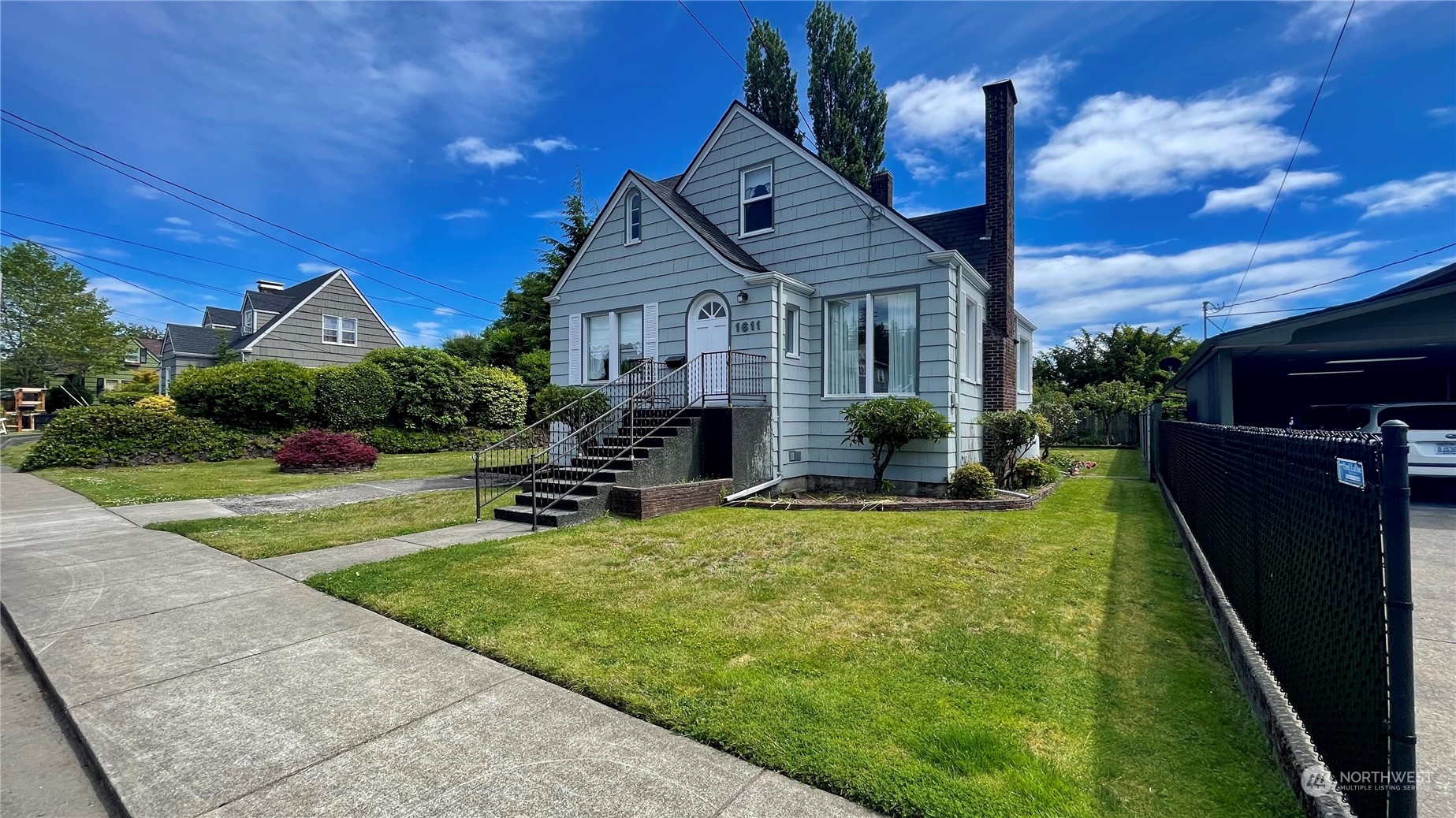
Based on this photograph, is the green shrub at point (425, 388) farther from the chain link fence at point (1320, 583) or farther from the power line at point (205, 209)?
the chain link fence at point (1320, 583)

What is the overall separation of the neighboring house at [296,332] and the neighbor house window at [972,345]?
2724 cm

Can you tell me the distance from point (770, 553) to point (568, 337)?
8657 mm

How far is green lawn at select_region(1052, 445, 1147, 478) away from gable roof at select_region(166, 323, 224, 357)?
1386 inches

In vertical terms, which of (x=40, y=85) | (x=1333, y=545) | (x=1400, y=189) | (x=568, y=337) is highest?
(x=40, y=85)

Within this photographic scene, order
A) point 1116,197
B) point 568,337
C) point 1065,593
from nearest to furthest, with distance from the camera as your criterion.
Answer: point 1065,593 → point 568,337 → point 1116,197

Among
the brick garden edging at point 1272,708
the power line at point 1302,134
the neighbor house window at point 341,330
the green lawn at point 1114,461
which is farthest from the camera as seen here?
the neighbor house window at point 341,330

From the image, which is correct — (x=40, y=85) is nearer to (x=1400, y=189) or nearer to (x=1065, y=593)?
(x=1065, y=593)

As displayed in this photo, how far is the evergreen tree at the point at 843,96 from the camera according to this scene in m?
22.4

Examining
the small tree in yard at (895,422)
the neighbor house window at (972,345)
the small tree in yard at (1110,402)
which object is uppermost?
the neighbor house window at (972,345)

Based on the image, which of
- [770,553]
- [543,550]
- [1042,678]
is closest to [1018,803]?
[1042,678]

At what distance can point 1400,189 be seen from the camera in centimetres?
1577

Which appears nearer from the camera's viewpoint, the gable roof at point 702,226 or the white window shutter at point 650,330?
the gable roof at point 702,226

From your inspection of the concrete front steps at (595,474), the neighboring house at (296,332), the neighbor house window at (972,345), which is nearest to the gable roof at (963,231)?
the neighbor house window at (972,345)

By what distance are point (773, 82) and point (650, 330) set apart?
50.9 ft
